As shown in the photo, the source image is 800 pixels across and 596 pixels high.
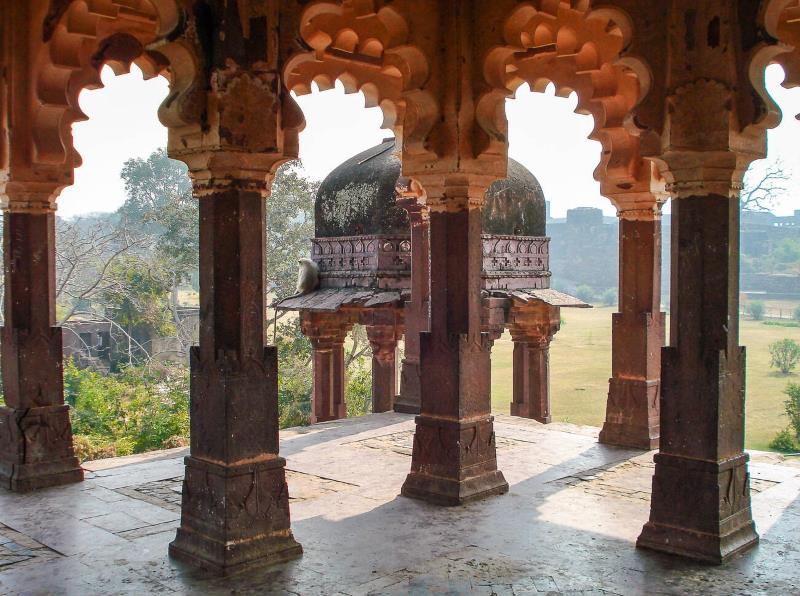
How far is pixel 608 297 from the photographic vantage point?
63.4 m

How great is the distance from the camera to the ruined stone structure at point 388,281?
13.0m

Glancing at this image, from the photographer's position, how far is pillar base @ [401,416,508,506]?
7.12 meters

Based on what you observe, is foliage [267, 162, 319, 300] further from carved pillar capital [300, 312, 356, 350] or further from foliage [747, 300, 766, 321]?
foliage [747, 300, 766, 321]

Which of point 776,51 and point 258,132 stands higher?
point 776,51

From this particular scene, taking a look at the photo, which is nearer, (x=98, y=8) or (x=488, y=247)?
(x=98, y=8)

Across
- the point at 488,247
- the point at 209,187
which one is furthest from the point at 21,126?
Answer: the point at 488,247

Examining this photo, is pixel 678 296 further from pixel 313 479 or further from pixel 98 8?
pixel 98 8

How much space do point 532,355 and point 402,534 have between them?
7872 millimetres

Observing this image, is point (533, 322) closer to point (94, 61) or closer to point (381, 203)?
point (381, 203)

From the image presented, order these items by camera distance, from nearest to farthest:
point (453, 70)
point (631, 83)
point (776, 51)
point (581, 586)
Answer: point (581, 586), point (776, 51), point (453, 70), point (631, 83)

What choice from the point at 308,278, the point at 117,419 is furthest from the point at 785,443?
the point at 117,419

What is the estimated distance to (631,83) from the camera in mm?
9008

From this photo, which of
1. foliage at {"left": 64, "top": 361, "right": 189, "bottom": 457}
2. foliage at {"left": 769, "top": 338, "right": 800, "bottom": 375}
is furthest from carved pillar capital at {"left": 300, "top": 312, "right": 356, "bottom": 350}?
foliage at {"left": 769, "top": 338, "right": 800, "bottom": 375}

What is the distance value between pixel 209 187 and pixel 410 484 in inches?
130
